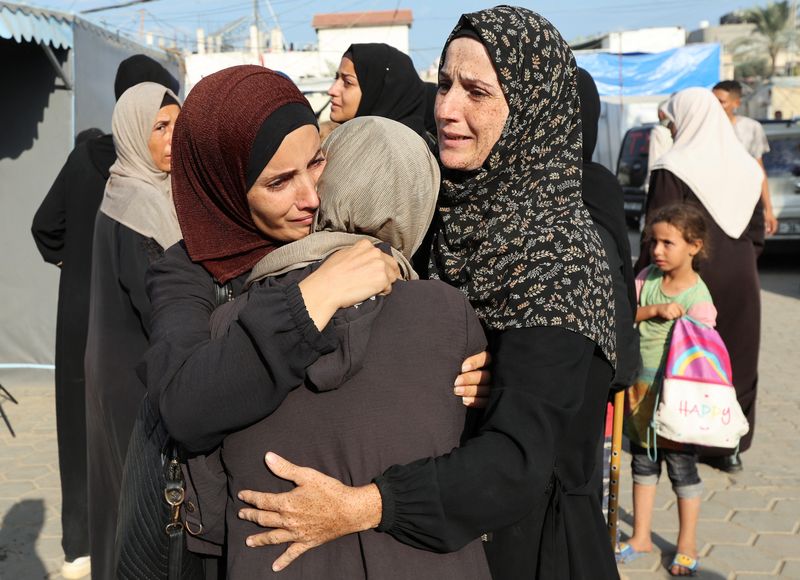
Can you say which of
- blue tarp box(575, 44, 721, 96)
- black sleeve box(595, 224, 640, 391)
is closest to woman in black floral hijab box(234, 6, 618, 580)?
black sleeve box(595, 224, 640, 391)

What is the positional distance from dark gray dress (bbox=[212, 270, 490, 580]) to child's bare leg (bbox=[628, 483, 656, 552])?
3072mm

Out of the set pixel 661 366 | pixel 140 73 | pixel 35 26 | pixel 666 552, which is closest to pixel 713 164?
pixel 661 366

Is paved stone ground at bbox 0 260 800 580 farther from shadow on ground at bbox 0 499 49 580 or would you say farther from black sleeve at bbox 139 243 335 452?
black sleeve at bbox 139 243 335 452

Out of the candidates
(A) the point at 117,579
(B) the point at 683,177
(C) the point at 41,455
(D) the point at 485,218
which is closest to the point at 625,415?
(B) the point at 683,177

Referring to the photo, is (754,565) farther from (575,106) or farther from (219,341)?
(219,341)

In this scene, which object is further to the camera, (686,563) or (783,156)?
(783,156)

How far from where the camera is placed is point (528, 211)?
1812 mm

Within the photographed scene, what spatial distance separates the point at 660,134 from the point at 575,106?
354 inches

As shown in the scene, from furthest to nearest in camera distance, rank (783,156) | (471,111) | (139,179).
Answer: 1. (783,156)
2. (139,179)
3. (471,111)

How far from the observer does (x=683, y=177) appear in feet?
17.3

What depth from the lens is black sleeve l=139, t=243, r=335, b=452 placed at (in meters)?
1.47

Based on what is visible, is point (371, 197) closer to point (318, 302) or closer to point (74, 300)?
point (318, 302)

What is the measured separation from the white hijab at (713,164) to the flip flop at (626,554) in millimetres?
1937

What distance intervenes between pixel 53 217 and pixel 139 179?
3.51 feet
